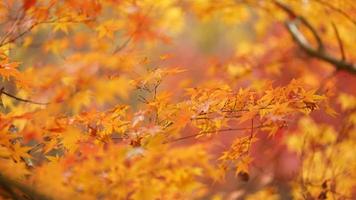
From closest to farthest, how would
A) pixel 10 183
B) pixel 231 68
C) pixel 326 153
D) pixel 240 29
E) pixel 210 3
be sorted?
pixel 10 183, pixel 326 153, pixel 210 3, pixel 231 68, pixel 240 29

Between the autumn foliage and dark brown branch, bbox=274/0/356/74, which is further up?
dark brown branch, bbox=274/0/356/74

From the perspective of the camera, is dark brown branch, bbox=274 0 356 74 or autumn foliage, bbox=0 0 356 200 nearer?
autumn foliage, bbox=0 0 356 200

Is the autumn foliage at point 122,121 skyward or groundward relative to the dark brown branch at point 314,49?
groundward

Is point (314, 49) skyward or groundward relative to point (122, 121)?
skyward

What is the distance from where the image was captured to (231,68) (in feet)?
25.9

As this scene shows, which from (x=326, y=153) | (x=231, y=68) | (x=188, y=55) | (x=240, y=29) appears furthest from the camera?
(x=240, y=29)

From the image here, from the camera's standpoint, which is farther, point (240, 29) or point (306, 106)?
point (240, 29)

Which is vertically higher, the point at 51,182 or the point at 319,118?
the point at 319,118

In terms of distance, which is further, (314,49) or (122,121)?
(314,49)

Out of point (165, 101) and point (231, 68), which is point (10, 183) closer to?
point (165, 101)

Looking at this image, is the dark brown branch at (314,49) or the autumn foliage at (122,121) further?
the dark brown branch at (314,49)

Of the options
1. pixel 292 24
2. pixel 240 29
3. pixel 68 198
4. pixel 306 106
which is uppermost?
pixel 240 29

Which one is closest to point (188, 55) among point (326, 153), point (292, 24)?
point (292, 24)

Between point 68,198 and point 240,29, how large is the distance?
13.3m
